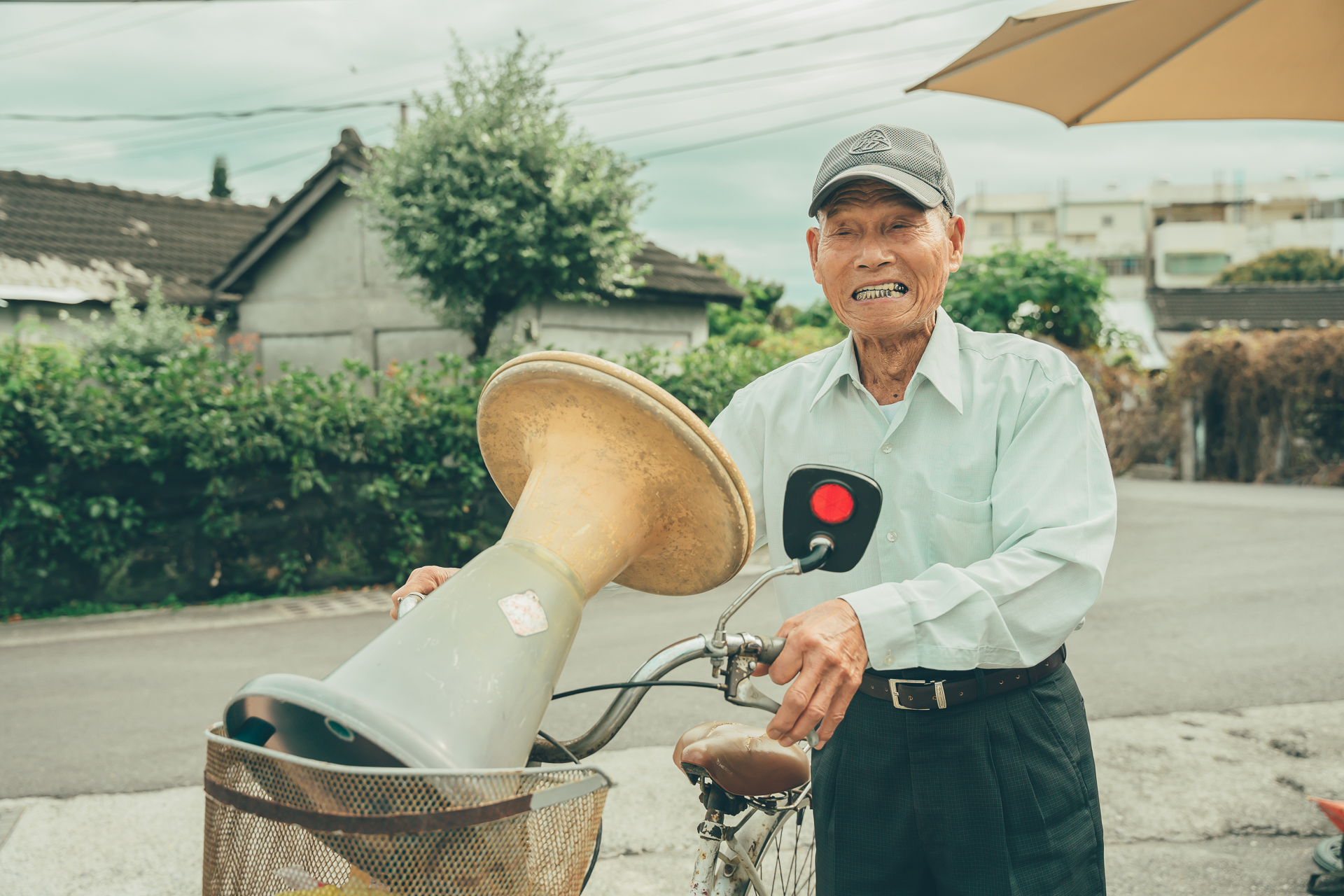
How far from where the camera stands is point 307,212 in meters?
15.1

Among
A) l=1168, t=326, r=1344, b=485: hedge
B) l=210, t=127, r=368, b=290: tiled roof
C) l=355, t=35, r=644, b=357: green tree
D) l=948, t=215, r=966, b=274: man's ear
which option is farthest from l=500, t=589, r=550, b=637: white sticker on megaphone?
l=1168, t=326, r=1344, b=485: hedge

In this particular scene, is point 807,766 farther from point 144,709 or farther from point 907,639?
point 144,709

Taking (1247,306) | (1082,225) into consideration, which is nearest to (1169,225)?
(1082,225)

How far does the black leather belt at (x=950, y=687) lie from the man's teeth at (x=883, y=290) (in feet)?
2.32

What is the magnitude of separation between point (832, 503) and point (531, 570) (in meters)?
0.43

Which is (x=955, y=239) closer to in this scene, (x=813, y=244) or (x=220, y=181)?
(x=813, y=244)

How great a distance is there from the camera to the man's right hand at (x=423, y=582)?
4.78 ft

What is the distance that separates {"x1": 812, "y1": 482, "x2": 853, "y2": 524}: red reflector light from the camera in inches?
52.1

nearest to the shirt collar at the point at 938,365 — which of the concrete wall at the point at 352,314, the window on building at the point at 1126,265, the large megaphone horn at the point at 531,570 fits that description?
the large megaphone horn at the point at 531,570

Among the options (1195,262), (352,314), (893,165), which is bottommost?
(893,165)

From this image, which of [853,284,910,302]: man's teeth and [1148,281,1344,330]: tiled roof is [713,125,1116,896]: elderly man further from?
[1148,281,1344,330]: tiled roof

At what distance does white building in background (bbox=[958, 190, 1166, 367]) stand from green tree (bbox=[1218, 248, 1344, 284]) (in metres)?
5.53

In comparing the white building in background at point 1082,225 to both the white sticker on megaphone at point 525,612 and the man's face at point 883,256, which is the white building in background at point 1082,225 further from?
the white sticker on megaphone at point 525,612

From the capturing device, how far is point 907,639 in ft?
4.47
